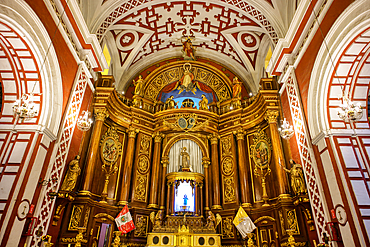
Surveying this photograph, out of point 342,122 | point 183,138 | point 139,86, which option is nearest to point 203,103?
point 183,138

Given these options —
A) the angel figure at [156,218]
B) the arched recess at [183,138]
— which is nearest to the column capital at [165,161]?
the arched recess at [183,138]

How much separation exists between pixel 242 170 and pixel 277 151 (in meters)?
2.08

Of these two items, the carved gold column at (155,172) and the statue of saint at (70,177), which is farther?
the carved gold column at (155,172)

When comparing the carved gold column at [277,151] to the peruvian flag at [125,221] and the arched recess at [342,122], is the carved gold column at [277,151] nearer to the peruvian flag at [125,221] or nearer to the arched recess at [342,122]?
the arched recess at [342,122]

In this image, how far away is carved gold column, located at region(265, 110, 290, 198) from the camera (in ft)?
32.5

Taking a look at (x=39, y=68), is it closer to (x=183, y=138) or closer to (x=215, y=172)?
(x=183, y=138)

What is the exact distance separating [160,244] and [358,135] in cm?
828

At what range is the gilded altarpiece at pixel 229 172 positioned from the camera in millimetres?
12000

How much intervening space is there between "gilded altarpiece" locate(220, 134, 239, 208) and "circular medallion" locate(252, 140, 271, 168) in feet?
3.51

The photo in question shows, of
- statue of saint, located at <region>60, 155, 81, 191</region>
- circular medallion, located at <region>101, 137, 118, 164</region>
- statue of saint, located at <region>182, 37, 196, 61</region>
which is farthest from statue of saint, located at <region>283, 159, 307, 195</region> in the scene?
statue of saint, located at <region>182, 37, 196, 61</region>

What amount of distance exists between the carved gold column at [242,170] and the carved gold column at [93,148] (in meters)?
6.59

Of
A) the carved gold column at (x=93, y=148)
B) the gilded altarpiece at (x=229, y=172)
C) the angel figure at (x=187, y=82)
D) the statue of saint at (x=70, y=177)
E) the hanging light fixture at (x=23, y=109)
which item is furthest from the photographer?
the angel figure at (x=187, y=82)

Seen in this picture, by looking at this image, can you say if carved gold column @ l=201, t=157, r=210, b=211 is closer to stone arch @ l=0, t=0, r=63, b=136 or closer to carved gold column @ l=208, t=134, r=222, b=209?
carved gold column @ l=208, t=134, r=222, b=209

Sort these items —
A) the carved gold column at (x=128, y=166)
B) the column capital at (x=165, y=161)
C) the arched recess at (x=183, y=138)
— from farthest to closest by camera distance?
1. the arched recess at (x=183, y=138)
2. the column capital at (x=165, y=161)
3. the carved gold column at (x=128, y=166)
